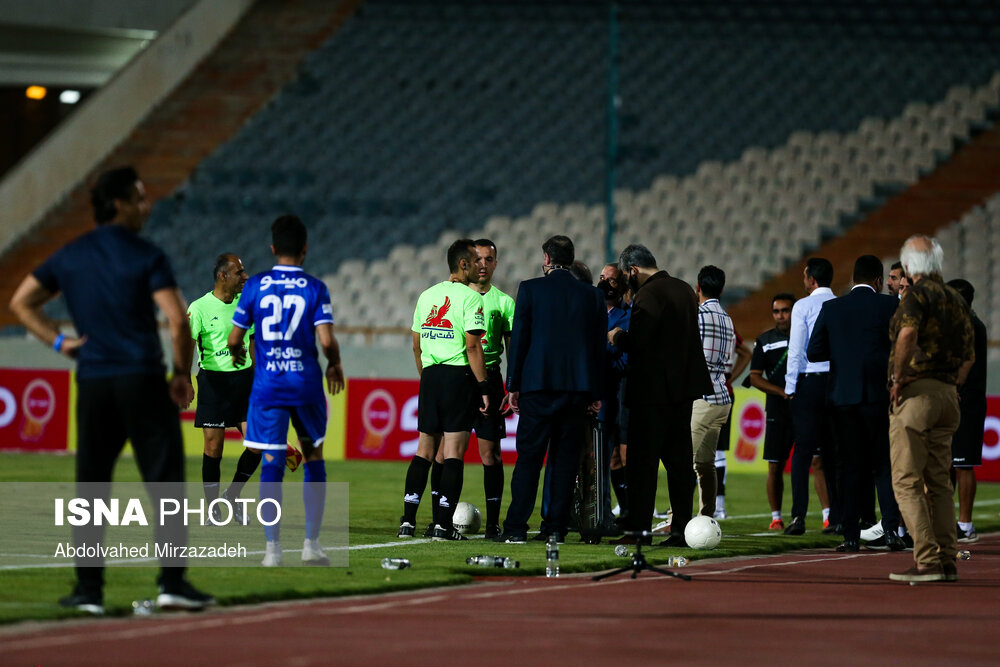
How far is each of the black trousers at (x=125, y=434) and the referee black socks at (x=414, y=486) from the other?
173 inches

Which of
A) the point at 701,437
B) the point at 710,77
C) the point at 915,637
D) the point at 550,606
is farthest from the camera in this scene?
the point at 710,77

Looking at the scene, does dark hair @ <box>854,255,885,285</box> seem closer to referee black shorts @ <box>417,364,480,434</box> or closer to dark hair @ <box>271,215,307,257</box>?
referee black shorts @ <box>417,364,480,434</box>

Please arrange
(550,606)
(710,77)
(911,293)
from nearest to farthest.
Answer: (550,606) → (911,293) → (710,77)

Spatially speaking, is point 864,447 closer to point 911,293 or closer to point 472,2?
point 911,293

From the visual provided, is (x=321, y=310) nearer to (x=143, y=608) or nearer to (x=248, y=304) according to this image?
(x=248, y=304)

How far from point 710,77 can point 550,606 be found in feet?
77.2

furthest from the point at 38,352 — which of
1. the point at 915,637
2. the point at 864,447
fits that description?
the point at 915,637

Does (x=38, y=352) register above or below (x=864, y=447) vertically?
above

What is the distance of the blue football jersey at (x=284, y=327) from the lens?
30.0 feet

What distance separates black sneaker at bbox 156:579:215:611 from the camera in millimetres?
7320

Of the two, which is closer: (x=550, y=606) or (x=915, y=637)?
(x=915, y=637)

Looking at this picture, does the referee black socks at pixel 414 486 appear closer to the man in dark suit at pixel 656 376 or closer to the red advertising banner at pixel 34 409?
the man in dark suit at pixel 656 376

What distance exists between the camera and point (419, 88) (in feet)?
102

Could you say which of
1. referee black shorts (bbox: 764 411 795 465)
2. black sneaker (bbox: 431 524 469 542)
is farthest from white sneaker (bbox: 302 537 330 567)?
referee black shorts (bbox: 764 411 795 465)
